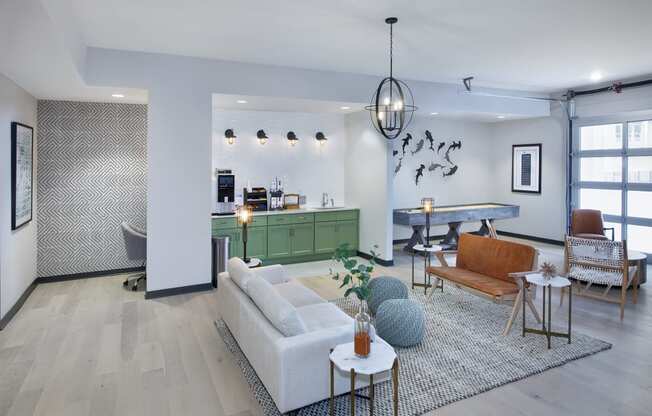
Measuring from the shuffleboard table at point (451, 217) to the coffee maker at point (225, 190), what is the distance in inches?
104

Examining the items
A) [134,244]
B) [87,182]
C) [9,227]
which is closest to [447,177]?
[134,244]

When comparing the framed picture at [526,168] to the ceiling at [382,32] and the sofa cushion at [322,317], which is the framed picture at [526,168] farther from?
the sofa cushion at [322,317]

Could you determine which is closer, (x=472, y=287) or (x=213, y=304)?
(x=472, y=287)

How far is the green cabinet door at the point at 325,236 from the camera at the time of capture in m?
6.73

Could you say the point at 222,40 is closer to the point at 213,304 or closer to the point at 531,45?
the point at 213,304

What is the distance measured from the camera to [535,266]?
3.99 metres

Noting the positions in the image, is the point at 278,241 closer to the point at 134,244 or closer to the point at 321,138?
the point at 321,138

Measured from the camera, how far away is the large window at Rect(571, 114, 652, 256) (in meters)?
6.77

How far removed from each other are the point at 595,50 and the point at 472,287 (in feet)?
10.4

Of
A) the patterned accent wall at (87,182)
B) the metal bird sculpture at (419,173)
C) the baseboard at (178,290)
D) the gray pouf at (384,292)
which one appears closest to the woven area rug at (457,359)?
the gray pouf at (384,292)

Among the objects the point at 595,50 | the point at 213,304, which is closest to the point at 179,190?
the point at 213,304

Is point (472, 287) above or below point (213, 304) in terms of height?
above

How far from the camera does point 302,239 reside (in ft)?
21.7

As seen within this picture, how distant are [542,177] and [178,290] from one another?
693 centimetres
